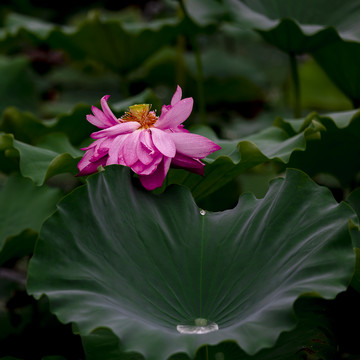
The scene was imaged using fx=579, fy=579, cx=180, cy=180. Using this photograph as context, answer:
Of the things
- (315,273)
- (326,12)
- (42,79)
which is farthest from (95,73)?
(315,273)

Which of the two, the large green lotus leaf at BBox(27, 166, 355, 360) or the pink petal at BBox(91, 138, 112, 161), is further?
the pink petal at BBox(91, 138, 112, 161)

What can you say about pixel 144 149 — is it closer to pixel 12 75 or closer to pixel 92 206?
pixel 92 206

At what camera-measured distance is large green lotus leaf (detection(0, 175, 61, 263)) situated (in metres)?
1.24

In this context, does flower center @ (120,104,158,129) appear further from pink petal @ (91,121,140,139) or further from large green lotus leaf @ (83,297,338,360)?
large green lotus leaf @ (83,297,338,360)

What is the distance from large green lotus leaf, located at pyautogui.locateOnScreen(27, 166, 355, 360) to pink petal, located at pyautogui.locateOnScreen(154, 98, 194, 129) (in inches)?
3.9

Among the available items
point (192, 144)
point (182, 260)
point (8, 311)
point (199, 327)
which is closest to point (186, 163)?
point (192, 144)

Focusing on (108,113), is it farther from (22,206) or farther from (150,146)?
(22,206)

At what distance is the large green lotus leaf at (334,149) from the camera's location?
3.73ft

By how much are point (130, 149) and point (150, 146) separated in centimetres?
3

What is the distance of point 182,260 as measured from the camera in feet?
2.76

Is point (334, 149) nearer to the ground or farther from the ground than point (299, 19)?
nearer to the ground

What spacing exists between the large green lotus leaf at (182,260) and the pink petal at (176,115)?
10cm

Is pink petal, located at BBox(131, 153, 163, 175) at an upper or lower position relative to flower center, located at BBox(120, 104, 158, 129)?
lower

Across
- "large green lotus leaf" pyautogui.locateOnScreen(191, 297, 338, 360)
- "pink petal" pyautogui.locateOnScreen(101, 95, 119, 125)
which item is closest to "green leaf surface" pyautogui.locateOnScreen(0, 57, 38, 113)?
"pink petal" pyautogui.locateOnScreen(101, 95, 119, 125)
